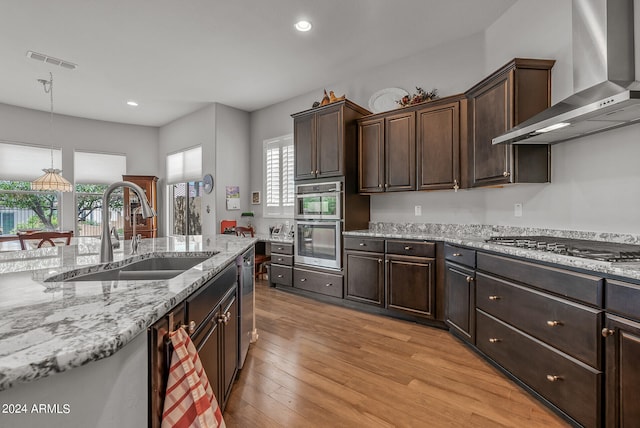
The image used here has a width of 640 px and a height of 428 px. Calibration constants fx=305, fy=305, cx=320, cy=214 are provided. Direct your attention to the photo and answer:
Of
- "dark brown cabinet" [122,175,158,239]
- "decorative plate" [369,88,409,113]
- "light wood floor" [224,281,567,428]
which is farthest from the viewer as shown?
"dark brown cabinet" [122,175,158,239]

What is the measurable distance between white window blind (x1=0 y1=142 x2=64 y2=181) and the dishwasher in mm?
5560

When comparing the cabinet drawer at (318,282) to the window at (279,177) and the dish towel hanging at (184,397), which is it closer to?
the window at (279,177)

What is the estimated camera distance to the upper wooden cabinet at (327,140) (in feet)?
12.4

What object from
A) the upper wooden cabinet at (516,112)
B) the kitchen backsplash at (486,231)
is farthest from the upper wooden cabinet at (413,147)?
the kitchen backsplash at (486,231)

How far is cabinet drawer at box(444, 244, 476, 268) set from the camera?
248cm

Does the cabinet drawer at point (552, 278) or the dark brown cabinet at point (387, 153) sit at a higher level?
the dark brown cabinet at point (387, 153)

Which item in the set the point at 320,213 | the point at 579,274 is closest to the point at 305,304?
the point at 320,213

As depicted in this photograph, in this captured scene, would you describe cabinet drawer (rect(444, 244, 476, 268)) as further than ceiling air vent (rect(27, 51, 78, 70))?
No

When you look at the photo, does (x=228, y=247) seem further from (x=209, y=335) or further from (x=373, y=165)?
(x=373, y=165)

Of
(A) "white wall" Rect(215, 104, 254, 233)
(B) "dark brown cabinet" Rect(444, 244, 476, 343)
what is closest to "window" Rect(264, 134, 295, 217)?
(A) "white wall" Rect(215, 104, 254, 233)

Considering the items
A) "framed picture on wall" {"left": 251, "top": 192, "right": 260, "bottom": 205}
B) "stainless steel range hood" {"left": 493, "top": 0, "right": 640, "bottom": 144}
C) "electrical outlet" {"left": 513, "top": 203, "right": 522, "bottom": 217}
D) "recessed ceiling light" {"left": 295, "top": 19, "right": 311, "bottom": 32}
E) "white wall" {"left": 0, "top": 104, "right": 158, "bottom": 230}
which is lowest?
"electrical outlet" {"left": 513, "top": 203, "right": 522, "bottom": 217}

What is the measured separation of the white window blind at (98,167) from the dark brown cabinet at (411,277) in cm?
604

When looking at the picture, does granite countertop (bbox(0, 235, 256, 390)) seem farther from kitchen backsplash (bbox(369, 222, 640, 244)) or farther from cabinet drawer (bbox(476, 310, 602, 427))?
kitchen backsplash (bbox(369, 222, 640, 244))

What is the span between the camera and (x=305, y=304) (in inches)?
149
